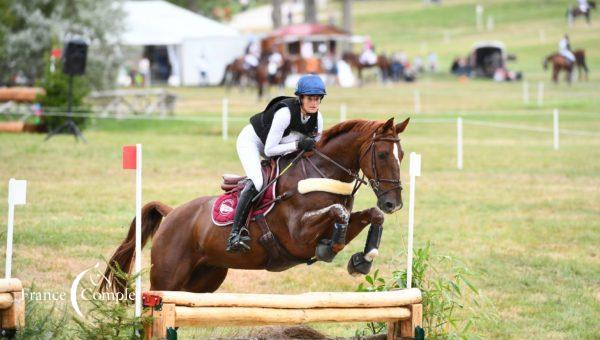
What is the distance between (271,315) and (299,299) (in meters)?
0.23

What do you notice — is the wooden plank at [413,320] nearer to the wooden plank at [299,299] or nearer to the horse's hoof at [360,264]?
the wooden plank at [299,299]

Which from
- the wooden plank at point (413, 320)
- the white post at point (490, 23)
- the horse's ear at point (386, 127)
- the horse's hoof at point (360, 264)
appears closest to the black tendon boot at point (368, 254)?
the horse's hoof at point (360, 264)

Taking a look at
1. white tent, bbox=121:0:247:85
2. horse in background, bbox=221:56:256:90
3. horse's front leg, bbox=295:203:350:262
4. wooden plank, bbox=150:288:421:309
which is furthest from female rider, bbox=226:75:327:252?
white tent, bbox=121:0:247:85

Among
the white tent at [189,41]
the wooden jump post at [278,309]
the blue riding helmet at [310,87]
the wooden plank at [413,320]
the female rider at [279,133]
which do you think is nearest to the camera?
the wooden jump post at [278,309]

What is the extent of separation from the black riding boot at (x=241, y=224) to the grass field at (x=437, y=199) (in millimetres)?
1206

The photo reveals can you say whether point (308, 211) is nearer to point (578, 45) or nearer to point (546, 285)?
point (546, 285)

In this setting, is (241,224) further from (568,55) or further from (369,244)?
(568,55)

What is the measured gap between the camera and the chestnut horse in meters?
7.48

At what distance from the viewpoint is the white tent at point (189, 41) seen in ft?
176

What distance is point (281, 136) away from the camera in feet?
26.2

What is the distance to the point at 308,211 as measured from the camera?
7.70m

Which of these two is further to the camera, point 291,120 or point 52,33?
point 52,33

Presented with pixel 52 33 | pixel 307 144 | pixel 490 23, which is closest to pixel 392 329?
pixel 307 144

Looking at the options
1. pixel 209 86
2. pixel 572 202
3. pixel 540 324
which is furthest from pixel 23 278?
pixel 209 86
